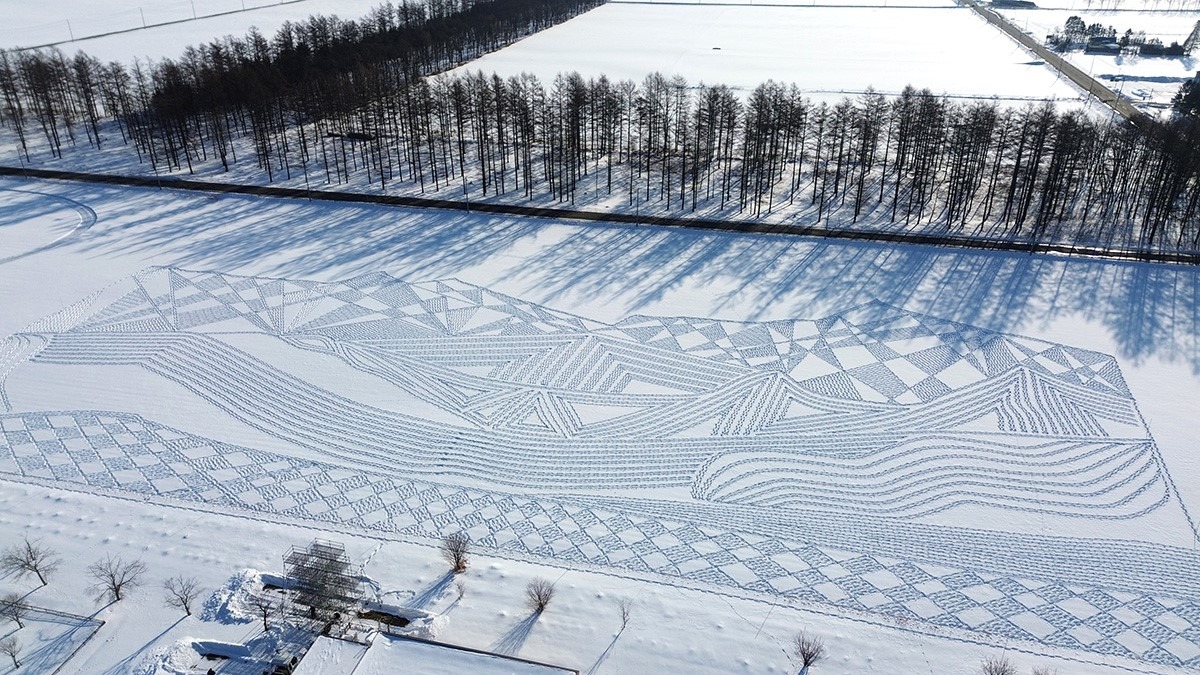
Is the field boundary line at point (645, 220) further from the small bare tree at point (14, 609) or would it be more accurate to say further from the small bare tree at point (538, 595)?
the small bare tree at point (14, 609)

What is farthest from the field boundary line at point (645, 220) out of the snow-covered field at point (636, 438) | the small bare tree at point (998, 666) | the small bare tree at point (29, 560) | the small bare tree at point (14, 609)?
the small bare tree at point (14, 609)

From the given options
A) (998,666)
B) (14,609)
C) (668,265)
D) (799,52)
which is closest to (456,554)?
(14,609)

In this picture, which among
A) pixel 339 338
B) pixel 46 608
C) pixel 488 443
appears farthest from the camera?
pixel 339 338

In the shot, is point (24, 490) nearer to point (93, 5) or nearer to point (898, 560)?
point (898, 560)

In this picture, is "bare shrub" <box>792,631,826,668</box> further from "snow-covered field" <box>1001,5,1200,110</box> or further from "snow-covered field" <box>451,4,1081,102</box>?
"snow-covered field" <box>1001,5,1200,110</box>

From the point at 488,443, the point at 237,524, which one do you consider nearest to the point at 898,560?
the point at 488,443

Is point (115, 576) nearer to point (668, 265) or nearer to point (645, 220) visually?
point (668, 265)
